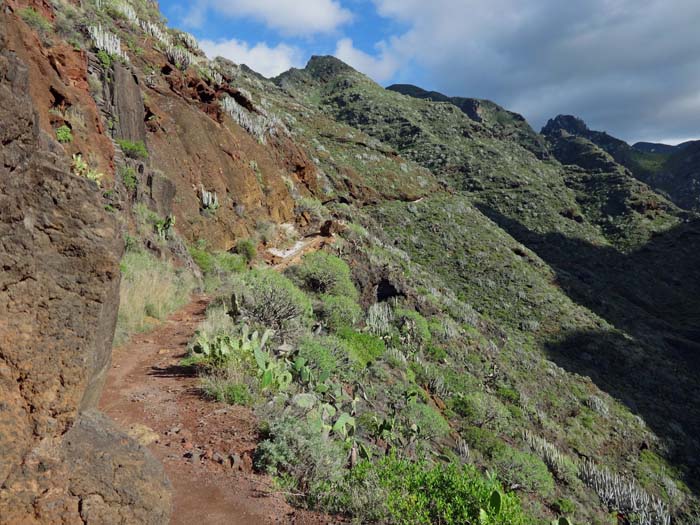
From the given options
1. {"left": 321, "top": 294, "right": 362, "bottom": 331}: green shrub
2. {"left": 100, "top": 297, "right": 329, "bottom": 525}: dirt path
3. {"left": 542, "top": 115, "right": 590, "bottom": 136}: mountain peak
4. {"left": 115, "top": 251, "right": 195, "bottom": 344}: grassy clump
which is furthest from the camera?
{"left": 542, "top": 115, "right": 590, "bottom": 136}: mountain peak

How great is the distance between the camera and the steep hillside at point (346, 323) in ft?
14.6

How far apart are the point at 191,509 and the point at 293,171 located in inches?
795

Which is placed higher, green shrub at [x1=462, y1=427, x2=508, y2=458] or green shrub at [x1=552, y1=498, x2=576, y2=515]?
green shrub at [x1=462, y1=427, x2=508, y2=458]

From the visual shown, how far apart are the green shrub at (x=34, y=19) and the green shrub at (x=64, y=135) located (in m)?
3.70

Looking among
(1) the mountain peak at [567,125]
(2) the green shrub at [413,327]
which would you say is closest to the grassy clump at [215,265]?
(2) the green shrub at [413,327]

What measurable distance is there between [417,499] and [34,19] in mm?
13256

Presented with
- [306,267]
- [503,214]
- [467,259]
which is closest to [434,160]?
[503,214]

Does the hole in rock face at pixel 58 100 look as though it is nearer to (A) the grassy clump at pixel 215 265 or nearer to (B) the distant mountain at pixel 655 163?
(A) the grassy clump at pixel 215 265

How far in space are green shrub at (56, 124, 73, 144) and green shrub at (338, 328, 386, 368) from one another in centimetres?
732

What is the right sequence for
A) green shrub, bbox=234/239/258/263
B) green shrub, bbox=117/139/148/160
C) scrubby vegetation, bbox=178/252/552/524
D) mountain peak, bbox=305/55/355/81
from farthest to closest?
mountain peak, bbox=305/55/355/81 → green shrub, bbox=234/239/258/263 → green shrub, bbox=117/139/148/160 → scrubby vegetation, bbox=178/252/552/524

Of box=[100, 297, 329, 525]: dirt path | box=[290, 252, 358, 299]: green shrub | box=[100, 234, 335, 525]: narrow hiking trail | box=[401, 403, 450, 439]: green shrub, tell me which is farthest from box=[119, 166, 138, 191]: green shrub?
box=[401, 403, 450, 439]: green shrub

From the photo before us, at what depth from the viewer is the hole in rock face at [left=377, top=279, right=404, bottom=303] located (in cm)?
1634

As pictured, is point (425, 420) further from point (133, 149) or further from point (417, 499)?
point (133, 149)

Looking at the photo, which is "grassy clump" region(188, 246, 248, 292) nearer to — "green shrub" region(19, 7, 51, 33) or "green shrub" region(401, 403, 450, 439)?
"green shrub" region(401, 403, 450, 439)
